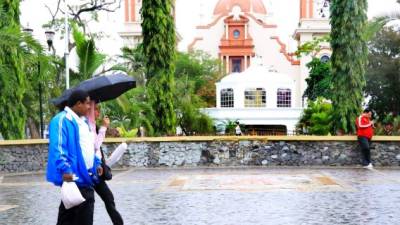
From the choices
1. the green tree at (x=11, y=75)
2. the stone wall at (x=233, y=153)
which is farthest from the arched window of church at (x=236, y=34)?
the stone wall at (x=233, y=153)

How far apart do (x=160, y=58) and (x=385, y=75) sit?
2784 centimetres

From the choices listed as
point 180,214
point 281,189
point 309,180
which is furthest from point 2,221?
point 309,180

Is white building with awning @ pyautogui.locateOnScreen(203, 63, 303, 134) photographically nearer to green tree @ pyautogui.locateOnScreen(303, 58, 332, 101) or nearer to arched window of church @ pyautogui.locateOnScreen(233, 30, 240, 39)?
green tree @ pyautogui.locateOnScreen(303, 58, 332, 101)

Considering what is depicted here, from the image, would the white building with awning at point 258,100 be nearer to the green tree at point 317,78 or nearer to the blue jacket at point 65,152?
the green tree at point 317,78

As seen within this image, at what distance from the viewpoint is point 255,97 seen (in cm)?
4778

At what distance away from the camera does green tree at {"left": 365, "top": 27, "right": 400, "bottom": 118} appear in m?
48.0

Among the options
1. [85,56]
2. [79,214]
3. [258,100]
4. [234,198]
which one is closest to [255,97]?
Answer: [258,100]

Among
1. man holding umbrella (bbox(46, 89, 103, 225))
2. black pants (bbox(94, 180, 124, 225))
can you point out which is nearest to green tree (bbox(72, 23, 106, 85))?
black pants (bbox(94, 180, 124, 225))

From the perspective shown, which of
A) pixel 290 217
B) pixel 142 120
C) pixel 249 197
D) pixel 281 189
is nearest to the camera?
pixel 290 217

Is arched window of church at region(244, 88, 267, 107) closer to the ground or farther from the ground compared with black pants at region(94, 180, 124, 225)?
farther from the ground

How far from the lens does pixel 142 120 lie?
27.7 meters

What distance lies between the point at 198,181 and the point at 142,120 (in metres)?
13.0

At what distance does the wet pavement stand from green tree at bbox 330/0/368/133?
6078 millimetres

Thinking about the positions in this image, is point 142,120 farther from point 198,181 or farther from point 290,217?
point 290,217
